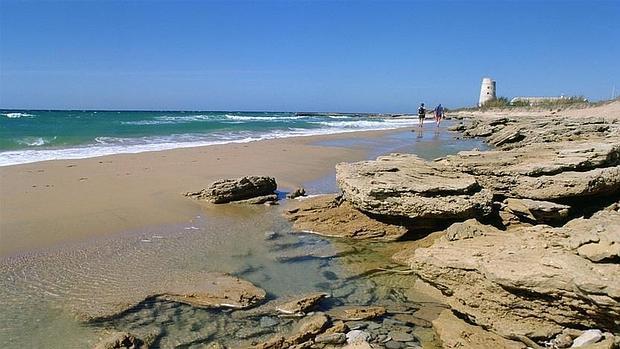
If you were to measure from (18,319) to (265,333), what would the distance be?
2.50 m

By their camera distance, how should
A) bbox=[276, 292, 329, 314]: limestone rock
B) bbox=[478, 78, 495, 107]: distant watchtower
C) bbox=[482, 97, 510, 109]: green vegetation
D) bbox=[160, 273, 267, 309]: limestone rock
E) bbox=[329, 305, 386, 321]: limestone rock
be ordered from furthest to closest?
bbox=[478, 78, 495, 107]: distant watchtower, bbox=[482, 97, 510, 109]: green vegetation, bbox=[160, 273, 267, 309]: limestone rock, bbox=[276, 292, 329, 314]: limestone rock, bbox=[329, 305, 386, 321]: limestone rock

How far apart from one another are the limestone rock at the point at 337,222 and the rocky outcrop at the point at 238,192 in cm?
137

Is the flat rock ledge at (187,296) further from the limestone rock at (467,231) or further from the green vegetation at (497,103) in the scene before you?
the green vegetation at (497,103)

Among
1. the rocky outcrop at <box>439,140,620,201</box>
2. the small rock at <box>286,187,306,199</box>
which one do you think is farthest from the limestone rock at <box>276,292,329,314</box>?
the small rock at <box>286,187,306,199</box>

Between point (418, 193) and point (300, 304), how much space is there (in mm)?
2905

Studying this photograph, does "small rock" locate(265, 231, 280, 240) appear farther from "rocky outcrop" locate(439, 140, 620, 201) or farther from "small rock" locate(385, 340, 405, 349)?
"small rock" locate(385, 340, 405, 349)

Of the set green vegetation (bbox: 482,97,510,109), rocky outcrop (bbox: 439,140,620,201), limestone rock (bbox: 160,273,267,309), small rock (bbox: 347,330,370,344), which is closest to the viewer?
small rock (bbox: 347,330,370,344)

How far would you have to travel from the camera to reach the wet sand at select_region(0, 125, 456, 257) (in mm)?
7816

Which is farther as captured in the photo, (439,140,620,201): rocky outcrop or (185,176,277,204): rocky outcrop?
(185,176,277,204): rocky outcrop

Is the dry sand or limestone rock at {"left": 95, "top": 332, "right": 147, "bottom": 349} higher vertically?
the dry sand

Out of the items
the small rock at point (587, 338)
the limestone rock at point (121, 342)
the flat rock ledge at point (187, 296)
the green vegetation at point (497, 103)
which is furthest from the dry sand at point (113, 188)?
the green vegetation at point (497, 103)

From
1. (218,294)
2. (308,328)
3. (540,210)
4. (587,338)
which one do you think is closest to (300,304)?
(308,328)

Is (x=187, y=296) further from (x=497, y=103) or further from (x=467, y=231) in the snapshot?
(x=497, y=103)

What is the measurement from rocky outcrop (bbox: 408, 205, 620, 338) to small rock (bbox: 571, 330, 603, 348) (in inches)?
3.8
